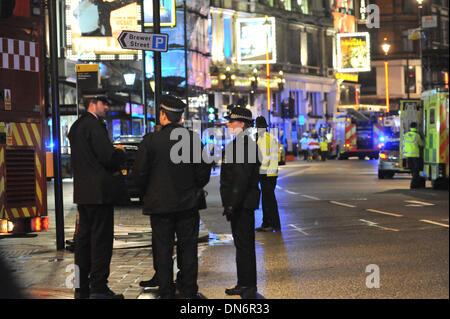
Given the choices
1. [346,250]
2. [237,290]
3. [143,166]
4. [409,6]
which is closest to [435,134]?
[346,250]

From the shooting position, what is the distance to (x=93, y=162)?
9062 mm

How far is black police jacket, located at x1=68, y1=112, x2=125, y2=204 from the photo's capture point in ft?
29.5

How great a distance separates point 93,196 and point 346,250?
445cm

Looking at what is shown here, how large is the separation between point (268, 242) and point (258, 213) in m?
5.59

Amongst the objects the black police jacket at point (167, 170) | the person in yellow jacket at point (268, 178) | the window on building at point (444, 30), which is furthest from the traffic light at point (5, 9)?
the window on building at point (444, 30)

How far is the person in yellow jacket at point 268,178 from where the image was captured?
1551 centimetres

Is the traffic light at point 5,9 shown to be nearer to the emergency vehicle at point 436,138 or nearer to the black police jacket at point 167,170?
the black police jacket at point 167,170

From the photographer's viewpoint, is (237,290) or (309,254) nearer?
(237,290)

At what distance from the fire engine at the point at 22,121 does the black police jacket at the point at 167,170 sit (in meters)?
5.13

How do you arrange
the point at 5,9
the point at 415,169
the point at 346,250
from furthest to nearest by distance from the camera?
the point at 415,169 → the point at 346,250 → the point at 5,9

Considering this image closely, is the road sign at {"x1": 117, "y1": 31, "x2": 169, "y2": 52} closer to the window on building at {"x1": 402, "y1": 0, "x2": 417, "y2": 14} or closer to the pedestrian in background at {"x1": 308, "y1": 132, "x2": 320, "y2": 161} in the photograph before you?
the pedestrian in background at {"x1": 308, "y1": 132, "x2": 320, "y2": 161}

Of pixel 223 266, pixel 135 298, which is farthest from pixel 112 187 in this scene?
pixel 223 266

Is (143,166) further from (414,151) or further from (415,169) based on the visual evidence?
(415,169)

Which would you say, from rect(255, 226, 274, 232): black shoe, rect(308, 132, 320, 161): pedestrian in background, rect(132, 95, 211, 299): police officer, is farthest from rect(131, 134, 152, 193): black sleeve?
rect(308, 132, 320, 161): pedestrian in background
